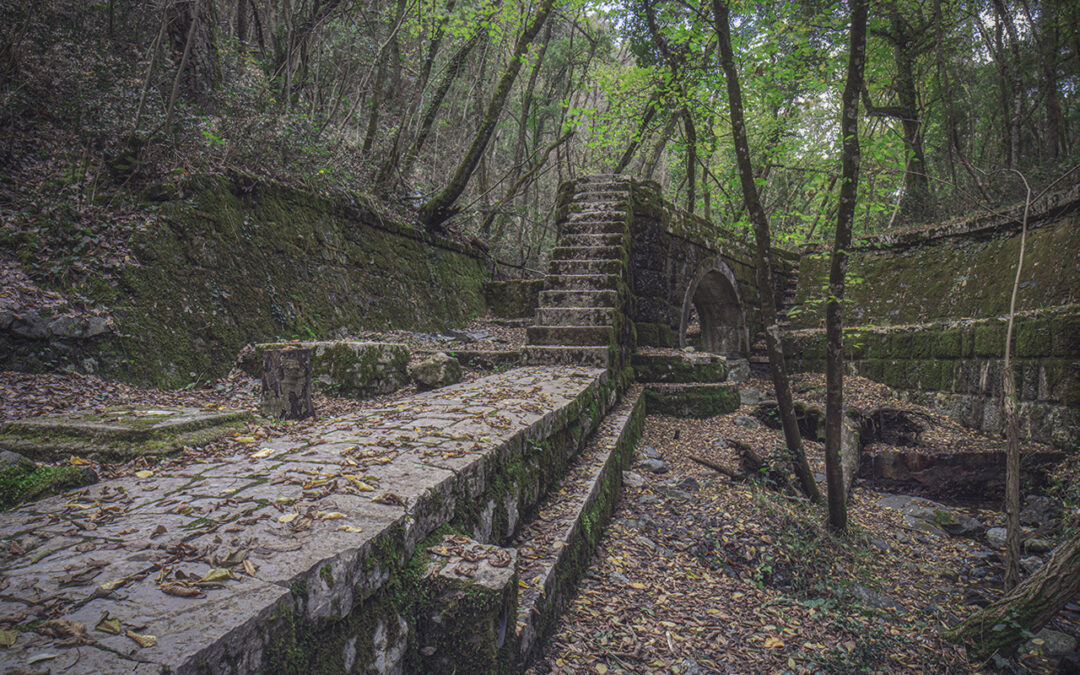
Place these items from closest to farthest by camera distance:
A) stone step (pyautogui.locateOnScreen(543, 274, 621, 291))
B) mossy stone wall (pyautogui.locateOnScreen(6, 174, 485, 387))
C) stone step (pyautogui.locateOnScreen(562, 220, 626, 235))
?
mossy stone wall (pyautogui.locateOnScreen(6, 174, 485, 387)) < stone step (pyautogui.locateOnScreen(543, 274, 621, 291)) < stone step (pyautogui.locateOnScreen(562, 220, 626, 235))

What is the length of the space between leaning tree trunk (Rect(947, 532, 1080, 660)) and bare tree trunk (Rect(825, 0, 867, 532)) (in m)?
1.31

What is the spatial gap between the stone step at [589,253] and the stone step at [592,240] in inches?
2.6

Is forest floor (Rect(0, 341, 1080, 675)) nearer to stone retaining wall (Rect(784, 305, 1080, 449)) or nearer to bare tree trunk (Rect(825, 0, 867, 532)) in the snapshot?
bare tree trunk (Rect(825, 0, 867, 532))

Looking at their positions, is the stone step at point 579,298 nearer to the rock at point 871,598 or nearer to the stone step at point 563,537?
the stone step at point 563,537

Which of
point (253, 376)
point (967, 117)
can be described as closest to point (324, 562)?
point (253, 376)

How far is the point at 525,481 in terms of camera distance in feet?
9.24

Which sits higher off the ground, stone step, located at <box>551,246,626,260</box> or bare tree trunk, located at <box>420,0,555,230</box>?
bare tree trunk, located at <box>420,0,555,230</box>

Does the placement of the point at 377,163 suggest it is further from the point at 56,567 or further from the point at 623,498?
the point at 56,567

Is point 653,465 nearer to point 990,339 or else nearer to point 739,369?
point 739,369

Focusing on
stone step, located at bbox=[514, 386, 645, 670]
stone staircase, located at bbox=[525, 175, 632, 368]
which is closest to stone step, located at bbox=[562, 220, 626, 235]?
stone staircase, located at bbox=[525, 175, 632, 368]

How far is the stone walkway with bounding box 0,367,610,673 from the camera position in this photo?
997 mm

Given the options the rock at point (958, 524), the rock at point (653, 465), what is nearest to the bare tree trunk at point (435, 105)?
the rock at point (653, 465)

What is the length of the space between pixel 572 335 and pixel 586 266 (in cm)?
123

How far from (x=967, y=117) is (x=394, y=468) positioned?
58.5ft
